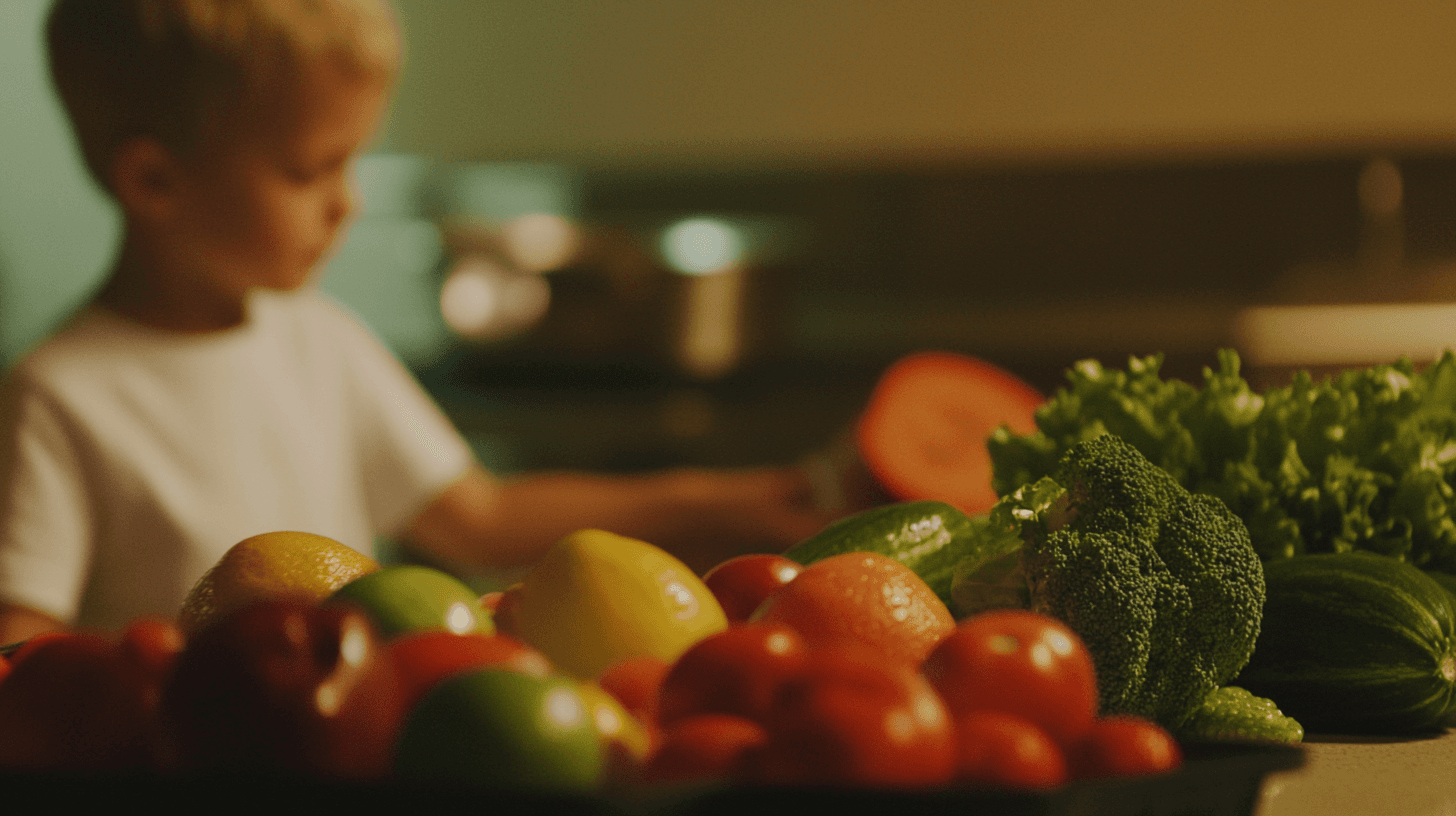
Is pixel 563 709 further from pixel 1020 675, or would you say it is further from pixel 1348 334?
pixel 1348 334

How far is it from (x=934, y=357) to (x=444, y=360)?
1.96m

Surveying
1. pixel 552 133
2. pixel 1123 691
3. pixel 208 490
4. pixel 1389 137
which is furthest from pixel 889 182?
pixel 1123 691

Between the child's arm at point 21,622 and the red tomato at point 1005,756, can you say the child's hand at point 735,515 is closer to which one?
the child's arm at point 21,622

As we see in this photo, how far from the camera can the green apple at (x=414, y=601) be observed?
553mm

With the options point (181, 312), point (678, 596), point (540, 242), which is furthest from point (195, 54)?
point (540, 242)

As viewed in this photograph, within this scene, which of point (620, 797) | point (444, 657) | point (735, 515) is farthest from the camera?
point (735, 515)

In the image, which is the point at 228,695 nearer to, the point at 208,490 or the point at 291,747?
the point at 291,747

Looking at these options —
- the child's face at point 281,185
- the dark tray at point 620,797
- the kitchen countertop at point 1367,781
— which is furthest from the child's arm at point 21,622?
the kitchen countertop at point 1367,781

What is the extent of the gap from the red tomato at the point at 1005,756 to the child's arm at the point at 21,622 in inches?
50.2

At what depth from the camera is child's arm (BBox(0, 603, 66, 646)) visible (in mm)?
1407

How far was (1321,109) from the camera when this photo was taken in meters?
3.08

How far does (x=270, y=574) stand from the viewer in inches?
25.5

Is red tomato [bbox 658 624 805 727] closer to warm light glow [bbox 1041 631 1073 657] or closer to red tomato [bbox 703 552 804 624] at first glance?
warm light glow [bbox 1041 631 1073 657]

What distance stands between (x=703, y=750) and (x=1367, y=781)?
43 centimetres
